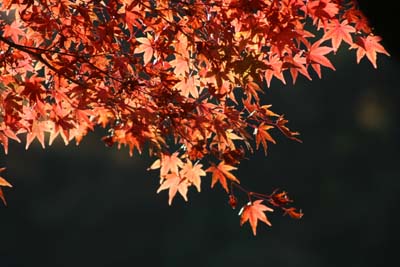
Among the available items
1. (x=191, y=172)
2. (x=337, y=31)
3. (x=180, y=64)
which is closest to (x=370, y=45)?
(x=337, y=31)

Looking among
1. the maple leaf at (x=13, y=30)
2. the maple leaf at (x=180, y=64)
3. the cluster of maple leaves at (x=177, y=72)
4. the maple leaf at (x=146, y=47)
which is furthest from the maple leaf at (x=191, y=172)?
the maple leaf at (x=13, y=30)

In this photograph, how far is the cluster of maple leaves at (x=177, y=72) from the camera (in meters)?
2.78

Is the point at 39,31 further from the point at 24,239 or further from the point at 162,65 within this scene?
the point at 24,239

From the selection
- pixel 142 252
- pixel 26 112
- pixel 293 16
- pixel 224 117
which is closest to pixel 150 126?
pixel 224 117

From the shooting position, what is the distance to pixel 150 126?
115 inches

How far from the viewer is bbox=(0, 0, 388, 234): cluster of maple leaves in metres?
2.78

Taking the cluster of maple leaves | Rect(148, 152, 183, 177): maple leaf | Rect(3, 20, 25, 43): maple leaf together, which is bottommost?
Rect(148, 152, 183, 177): maple leaf

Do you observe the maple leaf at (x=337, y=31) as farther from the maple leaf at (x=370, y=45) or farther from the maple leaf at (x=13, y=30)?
the maple leaf at (x=13, y=30)

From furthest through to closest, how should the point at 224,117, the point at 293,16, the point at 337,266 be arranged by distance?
1. the point at 337,266
2. the point at 224,117
3. the point at 293,16

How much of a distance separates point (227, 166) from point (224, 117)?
24 centimetres

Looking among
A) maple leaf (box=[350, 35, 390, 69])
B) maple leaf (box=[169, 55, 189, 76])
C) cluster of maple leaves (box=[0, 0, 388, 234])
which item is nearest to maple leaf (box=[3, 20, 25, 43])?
cluster of maple leaves (box=[0, 0, 388, 234])

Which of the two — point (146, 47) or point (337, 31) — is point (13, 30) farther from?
point (337, 31)

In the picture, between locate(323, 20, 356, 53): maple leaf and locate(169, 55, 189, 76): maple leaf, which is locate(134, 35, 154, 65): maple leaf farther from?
locate(323, 20, 356, 53): maple leaf

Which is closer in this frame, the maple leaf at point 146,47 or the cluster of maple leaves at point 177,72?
the cluster of maple leaves at point 177,72
